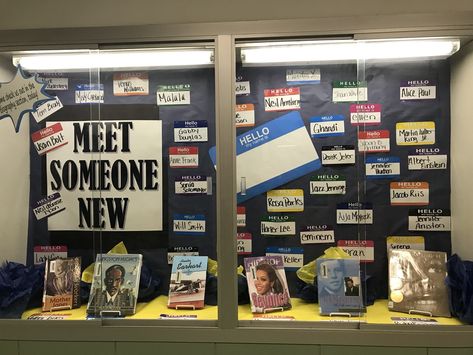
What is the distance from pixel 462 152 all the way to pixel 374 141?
1.62ft

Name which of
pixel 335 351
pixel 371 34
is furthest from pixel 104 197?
pixel 371 34

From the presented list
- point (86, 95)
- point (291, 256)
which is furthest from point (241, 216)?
point (86, 95)

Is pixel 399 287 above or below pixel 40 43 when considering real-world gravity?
below

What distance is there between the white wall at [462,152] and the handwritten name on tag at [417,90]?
12cm

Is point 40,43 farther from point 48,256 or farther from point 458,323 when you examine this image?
point 458,323

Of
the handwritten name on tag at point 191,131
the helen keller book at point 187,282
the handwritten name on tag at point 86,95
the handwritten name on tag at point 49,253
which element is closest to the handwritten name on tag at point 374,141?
the handwritten name on tag at point 191,131

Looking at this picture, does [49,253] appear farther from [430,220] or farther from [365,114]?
[430,220]

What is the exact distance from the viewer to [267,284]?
90.0 inches

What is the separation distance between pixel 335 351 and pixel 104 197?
1.66 meters

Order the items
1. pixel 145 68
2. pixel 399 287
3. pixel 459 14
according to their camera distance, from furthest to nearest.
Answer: pixel 145 68 → pixel 399 287 → pixel 459 14

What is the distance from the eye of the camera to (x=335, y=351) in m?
1.96

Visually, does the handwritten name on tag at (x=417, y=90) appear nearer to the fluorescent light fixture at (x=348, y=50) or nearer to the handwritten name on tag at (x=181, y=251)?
the fluorescent light fixture at (x=348, y=50)

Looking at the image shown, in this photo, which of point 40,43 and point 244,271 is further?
point 244,271

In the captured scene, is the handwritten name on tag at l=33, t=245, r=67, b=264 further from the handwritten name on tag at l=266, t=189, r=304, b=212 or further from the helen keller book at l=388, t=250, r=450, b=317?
the helen keller book at l=388, t=250, r=450, b=317
